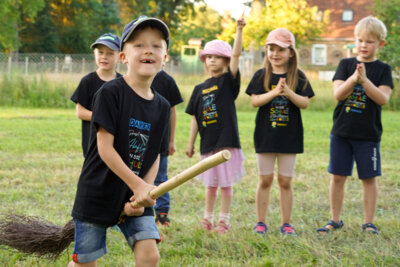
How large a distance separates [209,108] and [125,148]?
6.83ft

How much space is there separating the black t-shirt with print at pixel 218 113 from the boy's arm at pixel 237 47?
0.10 meters

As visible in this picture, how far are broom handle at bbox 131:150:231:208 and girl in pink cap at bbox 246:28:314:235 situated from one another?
2.18m

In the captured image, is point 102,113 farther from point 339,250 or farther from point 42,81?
point 42,81

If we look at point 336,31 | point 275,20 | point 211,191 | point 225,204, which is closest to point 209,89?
point 211,191

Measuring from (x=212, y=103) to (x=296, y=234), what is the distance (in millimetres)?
1336

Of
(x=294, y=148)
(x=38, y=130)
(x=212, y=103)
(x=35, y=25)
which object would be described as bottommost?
(x=38, y=130)

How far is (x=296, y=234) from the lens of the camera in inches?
184

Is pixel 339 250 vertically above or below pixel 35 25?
below

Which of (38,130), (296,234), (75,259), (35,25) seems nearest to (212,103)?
(296,234)

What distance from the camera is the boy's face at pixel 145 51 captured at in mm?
2941

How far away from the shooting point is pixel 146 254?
2891mm

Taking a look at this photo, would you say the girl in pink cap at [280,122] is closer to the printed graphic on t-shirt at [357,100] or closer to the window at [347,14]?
the printed graphic on t-shirt at [357,100]

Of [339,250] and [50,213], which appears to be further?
[50,213]

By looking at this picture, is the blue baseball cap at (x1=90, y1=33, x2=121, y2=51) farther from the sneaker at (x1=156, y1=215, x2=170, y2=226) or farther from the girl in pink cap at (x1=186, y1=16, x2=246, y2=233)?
the sneaker at (x1=156, y1=215, x2=170, y2=226)
